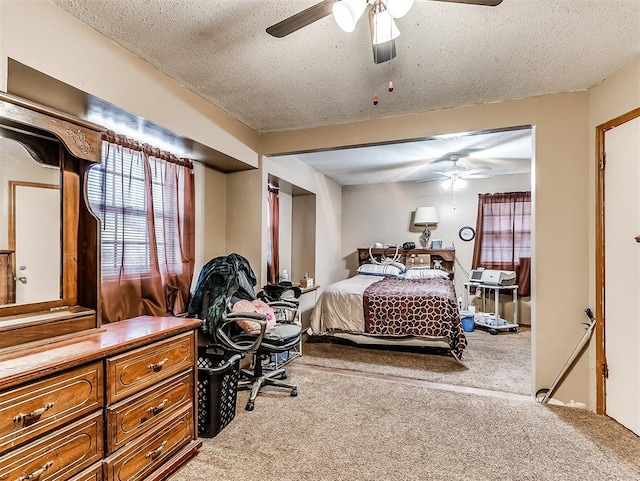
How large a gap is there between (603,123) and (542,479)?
2416 millimetres

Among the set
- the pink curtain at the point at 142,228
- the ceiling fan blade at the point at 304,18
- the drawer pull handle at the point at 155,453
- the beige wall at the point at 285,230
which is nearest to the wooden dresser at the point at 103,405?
the drawer pull handle at the point at 155,453

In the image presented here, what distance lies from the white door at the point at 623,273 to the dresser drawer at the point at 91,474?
3.10m

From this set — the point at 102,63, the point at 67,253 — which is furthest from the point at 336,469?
the point at 102,63

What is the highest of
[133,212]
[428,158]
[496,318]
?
[428,158]

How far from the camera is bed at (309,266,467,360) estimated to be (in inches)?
146

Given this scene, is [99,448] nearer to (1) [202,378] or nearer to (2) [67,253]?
(1) [202,378]

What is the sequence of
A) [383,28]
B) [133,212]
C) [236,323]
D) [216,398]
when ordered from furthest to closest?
[236,323], [133,212], [216,398], [383,28]

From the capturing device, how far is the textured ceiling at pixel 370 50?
5.66 feet

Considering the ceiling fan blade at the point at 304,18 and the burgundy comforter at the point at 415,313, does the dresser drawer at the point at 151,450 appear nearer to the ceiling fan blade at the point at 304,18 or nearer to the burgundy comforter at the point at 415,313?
the ceiling fan blade at the point at 304,18

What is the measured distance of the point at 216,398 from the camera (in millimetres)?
2178

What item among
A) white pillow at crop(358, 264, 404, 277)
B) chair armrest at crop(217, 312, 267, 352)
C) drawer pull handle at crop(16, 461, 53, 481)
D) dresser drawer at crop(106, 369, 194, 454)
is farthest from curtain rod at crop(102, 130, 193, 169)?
white pillow at crop(358, 264, 404, 277)

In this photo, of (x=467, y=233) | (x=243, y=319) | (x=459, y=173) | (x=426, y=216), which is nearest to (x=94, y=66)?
(x=243, y=319)

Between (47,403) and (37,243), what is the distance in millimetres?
810

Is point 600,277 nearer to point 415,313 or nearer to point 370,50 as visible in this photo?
point 415,313
